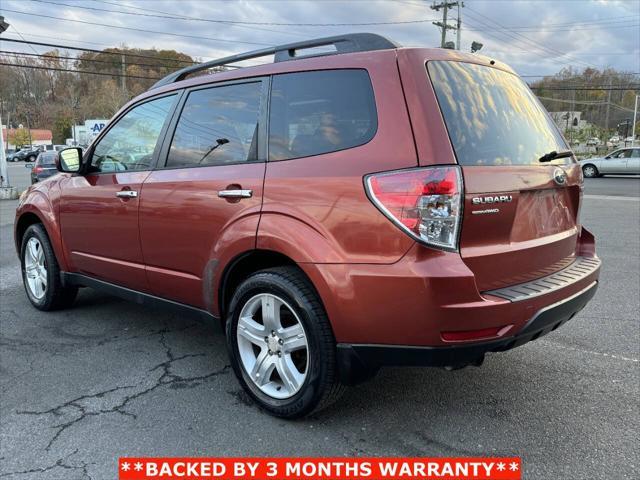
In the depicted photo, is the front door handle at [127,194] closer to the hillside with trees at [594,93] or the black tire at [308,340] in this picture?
the black tire at [308,340]

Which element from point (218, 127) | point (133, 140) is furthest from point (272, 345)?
point (133, 140)

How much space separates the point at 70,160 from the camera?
14.0ft

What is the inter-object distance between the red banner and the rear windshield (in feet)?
4.67

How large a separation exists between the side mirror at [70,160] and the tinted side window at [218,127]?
45.7 inches

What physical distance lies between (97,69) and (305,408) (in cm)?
5153

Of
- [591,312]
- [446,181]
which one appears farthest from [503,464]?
[591,312]

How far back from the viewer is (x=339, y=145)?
2.63 meters

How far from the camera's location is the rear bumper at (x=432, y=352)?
94.2 inches

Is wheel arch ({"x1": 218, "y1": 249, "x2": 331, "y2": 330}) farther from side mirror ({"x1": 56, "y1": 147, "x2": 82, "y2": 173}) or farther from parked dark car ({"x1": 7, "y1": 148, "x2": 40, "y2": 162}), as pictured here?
parked dark car ({"x1": 7, "y1": 148, "x2": 40, "y2": 162})

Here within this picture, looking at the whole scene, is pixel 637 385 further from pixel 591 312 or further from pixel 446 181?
pixel 446 181

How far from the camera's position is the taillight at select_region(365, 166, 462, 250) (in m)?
2.32

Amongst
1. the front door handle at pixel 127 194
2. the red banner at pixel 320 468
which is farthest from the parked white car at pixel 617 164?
the red banner at pixel 320 468

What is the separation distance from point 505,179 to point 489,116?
37 cm

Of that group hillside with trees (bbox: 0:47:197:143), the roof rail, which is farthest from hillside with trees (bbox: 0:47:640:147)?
the roof rail
